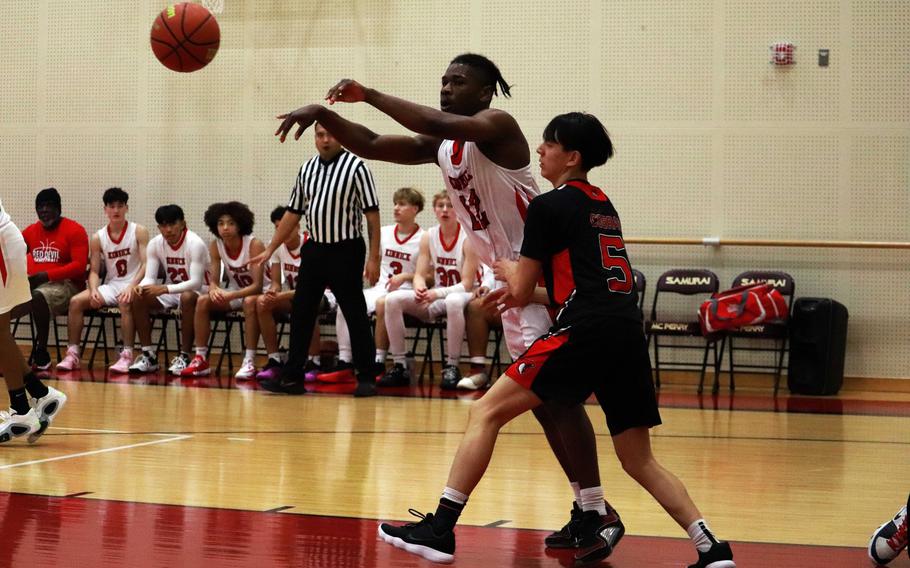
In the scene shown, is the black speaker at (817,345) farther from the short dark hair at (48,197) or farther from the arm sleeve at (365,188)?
the short dark hair at (48,197)

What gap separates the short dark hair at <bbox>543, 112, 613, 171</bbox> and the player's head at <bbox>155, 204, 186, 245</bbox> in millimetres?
7471

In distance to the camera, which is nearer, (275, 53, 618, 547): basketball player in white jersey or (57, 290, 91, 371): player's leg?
(275, 53, 618, 547): basketball player in white jersey

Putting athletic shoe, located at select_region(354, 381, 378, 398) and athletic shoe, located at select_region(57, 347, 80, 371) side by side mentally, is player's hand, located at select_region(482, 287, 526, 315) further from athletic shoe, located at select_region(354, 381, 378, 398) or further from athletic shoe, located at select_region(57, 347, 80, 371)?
athletic shoe, located at select_region(57, 347, 80, 371)

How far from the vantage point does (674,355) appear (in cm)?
1051

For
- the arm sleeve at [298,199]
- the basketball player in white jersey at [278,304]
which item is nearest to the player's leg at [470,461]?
the arm sleeve at [298,199]

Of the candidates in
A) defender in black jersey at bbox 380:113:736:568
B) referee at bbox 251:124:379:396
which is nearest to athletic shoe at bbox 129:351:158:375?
referee at bbox 251:124:379:396

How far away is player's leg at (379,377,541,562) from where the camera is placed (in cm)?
355

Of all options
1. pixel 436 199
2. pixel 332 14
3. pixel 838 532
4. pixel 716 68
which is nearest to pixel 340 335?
pixel 436 199

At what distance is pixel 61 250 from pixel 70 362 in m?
1.16

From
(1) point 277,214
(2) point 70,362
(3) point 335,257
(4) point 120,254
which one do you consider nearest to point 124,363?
(2) point 70,362

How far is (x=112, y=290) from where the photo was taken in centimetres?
1088

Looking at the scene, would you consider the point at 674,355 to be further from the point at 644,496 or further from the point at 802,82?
the point at 644,496

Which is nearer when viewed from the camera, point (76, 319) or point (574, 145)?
point (574, 145)

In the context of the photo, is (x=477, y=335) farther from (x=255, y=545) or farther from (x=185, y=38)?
(x=255, y=545)
